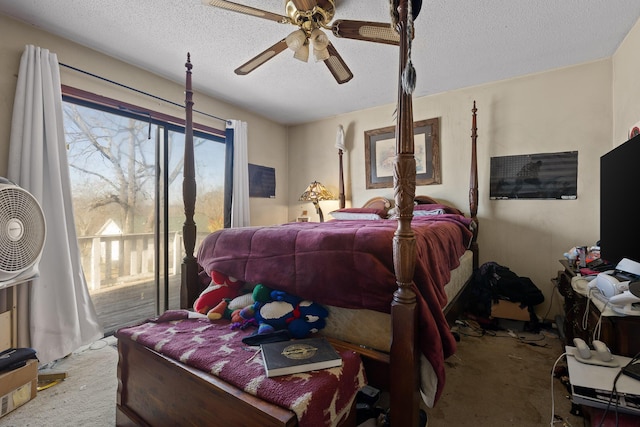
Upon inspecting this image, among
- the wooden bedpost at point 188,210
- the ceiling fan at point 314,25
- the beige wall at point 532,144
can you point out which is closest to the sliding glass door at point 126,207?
the wooden bedpost at point 188,210

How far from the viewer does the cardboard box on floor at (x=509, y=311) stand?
Result: 96.9 inches

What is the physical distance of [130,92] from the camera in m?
2.63

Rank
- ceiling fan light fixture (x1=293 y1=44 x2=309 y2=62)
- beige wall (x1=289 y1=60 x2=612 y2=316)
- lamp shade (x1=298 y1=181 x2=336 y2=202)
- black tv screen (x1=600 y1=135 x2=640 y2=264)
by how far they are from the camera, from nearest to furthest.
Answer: black tv screen (x1=600 y1=135 x2=640 y2=264) → ceiling fan light fixture (x1=293 y1=44 x2=309 y2=62) → beige wall (x1=289 y1=60 x2=612 y2=316) → lamp shade (x1=298 y1=181 x2=336 y2=202)

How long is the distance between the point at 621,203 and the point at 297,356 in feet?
4.87

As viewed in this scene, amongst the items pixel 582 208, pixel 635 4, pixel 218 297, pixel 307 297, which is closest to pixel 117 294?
pixel 218 297

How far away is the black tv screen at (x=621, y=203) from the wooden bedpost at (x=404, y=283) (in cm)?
86

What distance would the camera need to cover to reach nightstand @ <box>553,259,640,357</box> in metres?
1.18

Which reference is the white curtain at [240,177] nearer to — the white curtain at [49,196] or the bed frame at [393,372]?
the white curtain at [49,196]

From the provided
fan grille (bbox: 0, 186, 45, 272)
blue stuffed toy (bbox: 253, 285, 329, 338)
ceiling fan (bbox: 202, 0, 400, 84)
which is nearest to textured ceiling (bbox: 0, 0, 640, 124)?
ceiling fan (bbox: 202, 0, 400, 84)

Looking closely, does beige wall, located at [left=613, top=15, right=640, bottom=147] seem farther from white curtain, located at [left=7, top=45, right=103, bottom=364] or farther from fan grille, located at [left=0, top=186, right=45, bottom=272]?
white curtain, located at [left=7, top=45, right=103, bottom=364]

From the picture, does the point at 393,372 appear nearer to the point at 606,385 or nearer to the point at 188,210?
the point at 606,385

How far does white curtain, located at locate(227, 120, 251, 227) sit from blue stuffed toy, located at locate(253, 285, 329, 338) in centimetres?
237

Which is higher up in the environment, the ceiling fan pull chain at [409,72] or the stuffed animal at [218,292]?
the ceiling fan pull chain at [409,72]

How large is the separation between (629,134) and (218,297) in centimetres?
314
